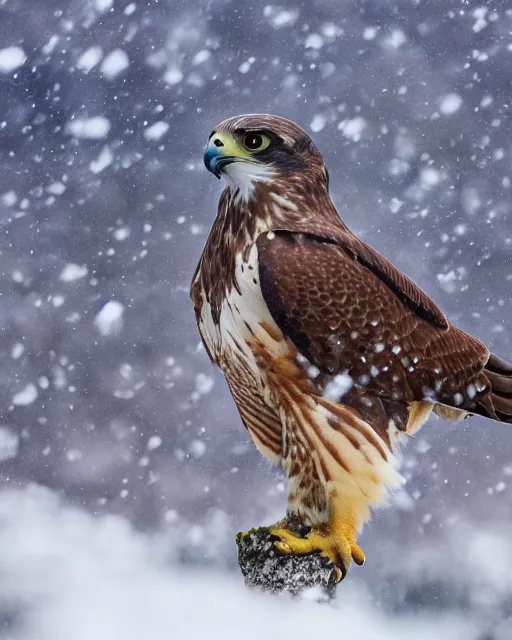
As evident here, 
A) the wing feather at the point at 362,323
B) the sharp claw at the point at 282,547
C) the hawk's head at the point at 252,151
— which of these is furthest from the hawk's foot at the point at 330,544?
the hawk's head at the point at 252,151

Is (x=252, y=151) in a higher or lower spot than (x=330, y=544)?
higher

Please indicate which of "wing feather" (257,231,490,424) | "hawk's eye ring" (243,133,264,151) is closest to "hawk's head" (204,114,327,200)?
"hawk's eye ring" (243,133,264,151)

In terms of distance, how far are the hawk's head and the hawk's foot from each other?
0.68 meters

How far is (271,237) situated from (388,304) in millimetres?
269

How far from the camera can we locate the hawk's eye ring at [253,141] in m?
1.72

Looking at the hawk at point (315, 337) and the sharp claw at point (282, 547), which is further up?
the hawk at point (315, 337)

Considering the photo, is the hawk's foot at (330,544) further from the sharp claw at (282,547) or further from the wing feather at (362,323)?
the wing feather at (362,323)

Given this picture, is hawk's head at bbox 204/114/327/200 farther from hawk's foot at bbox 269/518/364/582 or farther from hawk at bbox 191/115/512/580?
hawk's foot at bbox 269/518/364/582

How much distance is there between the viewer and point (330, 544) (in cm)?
173

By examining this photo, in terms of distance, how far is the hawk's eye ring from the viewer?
1720mm

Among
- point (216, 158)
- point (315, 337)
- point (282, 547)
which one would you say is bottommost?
point (282, 547)

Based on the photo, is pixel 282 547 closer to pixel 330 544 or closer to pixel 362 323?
pixel 330 544

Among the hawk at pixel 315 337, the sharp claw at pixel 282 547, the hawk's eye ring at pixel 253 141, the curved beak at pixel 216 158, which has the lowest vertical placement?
the sharp claw at pixel 282 547

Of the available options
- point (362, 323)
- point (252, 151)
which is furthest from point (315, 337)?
point (252, 151)
